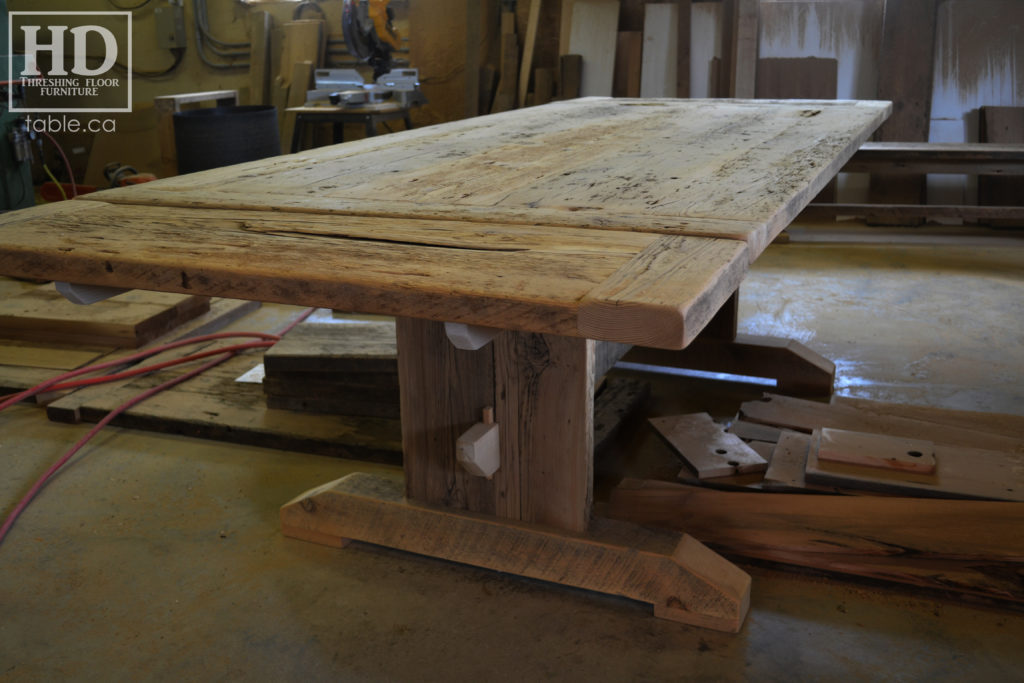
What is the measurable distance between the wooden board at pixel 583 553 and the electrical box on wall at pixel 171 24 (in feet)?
17.5

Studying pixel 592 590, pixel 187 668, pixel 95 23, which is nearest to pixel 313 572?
pixel 187 668

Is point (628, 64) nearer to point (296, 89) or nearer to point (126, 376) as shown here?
point (296, 89)

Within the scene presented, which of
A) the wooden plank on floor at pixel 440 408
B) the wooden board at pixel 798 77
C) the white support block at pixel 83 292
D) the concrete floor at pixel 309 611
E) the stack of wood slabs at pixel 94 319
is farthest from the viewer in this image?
the wooden board at pixel 798 77

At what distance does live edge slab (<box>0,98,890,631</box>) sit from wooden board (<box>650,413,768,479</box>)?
0.30 meters

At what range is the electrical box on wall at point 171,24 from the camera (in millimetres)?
6141

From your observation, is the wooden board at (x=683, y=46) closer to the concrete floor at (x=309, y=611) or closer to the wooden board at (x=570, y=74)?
the wooden board at (x=570, y=74)

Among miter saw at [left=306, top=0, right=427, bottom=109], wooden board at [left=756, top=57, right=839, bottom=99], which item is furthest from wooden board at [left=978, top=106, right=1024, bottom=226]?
miter saw at [left=306, top=0, right=427, bottom=109]

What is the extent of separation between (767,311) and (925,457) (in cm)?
168

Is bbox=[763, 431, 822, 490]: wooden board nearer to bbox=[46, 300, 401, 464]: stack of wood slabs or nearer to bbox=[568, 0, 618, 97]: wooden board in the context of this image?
bbox=[46, 300, 401, 464]: stack of wood slabs

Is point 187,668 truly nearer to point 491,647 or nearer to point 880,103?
point 491,647

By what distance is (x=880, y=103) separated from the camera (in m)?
3.16

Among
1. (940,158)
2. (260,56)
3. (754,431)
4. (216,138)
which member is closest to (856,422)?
(754,431)

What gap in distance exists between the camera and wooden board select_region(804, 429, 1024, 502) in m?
1.65

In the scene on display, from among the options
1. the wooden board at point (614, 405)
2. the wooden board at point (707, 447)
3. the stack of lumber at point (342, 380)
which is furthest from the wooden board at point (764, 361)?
the wooden board at point (707, 447)
